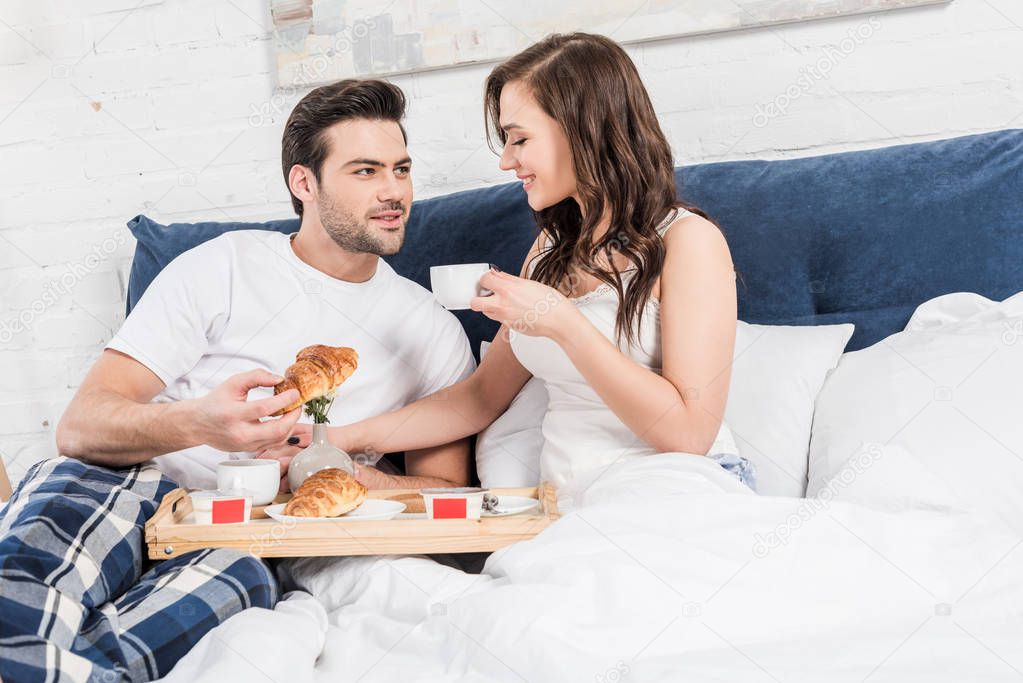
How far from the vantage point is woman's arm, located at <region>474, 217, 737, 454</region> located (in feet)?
4.63

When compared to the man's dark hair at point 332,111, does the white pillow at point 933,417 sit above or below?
below

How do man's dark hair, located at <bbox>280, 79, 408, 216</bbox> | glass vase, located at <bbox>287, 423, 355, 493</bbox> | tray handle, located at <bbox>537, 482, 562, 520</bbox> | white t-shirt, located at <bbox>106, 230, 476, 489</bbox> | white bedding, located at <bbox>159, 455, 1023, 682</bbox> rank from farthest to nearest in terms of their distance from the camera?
man's dark hair, located at <bbox>280, 79, 408, 216</bbox>, white t-shirt, located at <bbox>106, 230, 476, 489</bbox>, glass vase, located at <bbox>287, 423, 355, 493</bbox>, tray handle, located at <bbox>537, 482, 562, 520</bbox>, white bedding, located at <bbox>159, 455, 1023, 682</bbox>

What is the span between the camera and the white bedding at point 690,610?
3.09 feet

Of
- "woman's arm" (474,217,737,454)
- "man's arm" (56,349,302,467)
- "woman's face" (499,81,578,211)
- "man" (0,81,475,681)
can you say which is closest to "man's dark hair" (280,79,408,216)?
"man" (0,81,475,681)

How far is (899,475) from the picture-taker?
1.32 metres

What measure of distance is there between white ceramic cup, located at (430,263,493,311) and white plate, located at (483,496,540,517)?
31cm

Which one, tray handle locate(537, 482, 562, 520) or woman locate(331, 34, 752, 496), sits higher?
woman locate(331, 34, 752, 496)

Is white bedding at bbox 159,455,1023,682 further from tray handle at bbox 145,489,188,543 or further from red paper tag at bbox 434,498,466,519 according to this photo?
tray handle at bbox 145,489,188,543

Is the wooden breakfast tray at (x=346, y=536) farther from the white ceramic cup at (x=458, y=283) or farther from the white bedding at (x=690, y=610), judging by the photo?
the white ceramic cup at (x=458, y=283)

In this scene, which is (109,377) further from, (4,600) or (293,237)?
(4,600)

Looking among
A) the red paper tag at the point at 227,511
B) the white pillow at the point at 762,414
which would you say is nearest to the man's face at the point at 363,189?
the white pillow at the point at 762,414

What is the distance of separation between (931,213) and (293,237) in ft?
4.01

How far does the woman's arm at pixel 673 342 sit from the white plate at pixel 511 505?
7.5 inches

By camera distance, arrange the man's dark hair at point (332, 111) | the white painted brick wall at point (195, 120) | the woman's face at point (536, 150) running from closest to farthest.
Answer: the woman's face at point (536, 150), the man's dark hair at point (332, 111), the white painted brick wall at point (195, 120)
